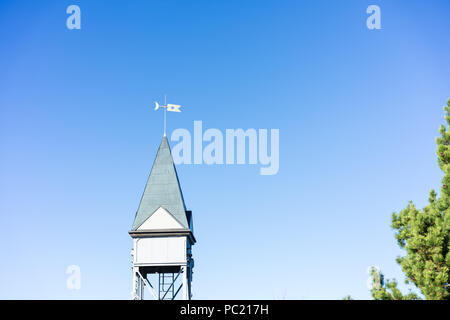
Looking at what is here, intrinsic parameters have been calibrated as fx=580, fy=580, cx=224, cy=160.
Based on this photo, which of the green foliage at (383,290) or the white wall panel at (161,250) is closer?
the green foliage at (383,290)

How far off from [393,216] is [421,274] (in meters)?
2.07

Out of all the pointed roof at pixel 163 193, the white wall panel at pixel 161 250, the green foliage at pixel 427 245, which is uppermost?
the pointed roof at pixel 163 193

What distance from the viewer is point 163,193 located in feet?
125

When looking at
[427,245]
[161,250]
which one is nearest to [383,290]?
[427,245]

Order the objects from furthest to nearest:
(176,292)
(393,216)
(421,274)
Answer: (176,292) < (393,216) < (421,274)

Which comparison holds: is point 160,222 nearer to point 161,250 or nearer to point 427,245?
point 161,250

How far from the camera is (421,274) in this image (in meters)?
14.4

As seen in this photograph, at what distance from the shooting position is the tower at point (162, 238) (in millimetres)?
36219

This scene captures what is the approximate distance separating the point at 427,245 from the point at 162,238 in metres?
24.5

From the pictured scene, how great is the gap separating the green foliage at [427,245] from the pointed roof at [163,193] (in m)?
22.7

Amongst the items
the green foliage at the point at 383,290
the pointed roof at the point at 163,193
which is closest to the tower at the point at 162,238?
the pointed roof at the point at 163,193

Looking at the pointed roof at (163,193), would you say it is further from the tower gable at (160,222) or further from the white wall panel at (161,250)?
the white wall panel at (161,250)
